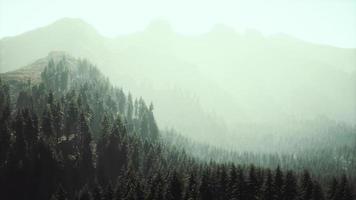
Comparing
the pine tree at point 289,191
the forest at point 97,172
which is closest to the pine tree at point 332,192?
the forest at point 97,172

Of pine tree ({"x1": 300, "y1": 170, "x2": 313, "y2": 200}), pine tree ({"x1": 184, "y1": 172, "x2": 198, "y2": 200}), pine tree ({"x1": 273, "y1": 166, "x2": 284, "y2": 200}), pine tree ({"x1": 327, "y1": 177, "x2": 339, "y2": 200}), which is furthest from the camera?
pine tree ({"x1": 327, "y1": 177, "x2": 339, "y2": 200})

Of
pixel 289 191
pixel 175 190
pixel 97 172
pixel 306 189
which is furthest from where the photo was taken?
pixel 97 172

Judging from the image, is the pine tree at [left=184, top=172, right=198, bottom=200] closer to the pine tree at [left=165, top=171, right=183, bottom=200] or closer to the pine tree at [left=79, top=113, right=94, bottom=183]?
the pine tree at [left=165, top=171, right=183, bottom=200]

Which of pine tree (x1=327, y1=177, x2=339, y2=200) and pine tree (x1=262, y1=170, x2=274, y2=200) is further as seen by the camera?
pine tree (x1=327, y1=177, x2=339, y2=200)

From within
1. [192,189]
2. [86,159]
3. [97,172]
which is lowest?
[192,189]

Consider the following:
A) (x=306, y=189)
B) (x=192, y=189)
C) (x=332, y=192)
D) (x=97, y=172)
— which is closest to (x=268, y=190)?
(x=306, y=189)

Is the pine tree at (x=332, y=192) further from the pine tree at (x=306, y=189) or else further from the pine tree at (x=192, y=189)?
the pine tree at (x=192, y=189)

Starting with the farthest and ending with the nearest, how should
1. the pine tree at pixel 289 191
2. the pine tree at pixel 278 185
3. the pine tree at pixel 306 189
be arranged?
the pine tree at pixel 306 189, the pine tree at pixel 289 191, the pine tree at pixel 278 185

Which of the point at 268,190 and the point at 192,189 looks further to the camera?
the point at 268,190

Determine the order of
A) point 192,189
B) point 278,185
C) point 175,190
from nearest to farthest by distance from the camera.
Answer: point 175,190 → point 192,189 → point 278,185

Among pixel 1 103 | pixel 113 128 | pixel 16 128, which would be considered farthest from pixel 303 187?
pixel 1 103

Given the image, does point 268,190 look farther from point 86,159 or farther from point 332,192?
point 86,159

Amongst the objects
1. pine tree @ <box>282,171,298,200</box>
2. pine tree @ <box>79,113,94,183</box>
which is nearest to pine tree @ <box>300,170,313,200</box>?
pine tree @ <box>282,171,298,200</box>

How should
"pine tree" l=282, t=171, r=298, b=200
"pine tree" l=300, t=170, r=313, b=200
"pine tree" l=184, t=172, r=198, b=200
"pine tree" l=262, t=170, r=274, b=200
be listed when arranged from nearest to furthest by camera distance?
1. "pine tree" l=184, t=172, r=198, b=200
2. "pine tree" l=262, t=170, r=274, b=200
3. "pine tree" l=282, t=171, r=298, b=200
4. "pine tree" l=300, t=170, r=313, b=200
